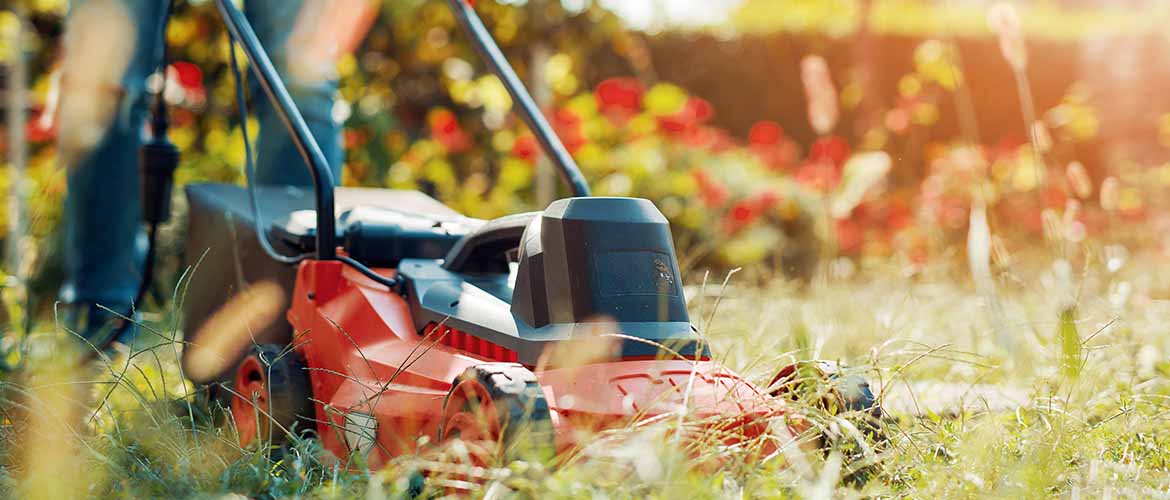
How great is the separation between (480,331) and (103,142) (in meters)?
1.33

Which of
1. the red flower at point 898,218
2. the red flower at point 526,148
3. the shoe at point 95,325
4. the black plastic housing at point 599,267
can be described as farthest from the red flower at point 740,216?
the black plastic housing at point 599,267

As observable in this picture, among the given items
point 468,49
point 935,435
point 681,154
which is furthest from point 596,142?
point 935,435

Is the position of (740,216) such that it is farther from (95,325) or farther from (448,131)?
(95,325)

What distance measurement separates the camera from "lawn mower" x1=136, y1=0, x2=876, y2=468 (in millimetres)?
1186

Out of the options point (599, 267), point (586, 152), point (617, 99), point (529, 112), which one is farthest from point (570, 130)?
point (599, 267)

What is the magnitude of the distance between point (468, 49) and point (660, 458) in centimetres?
283

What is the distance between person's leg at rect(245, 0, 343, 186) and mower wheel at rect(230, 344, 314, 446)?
56 cm

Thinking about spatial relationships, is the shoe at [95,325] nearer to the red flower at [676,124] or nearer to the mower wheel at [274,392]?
the mower wheel at [274,392]

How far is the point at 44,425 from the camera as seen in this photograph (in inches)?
52.7

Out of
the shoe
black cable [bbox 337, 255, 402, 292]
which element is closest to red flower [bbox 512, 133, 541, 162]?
the shoe

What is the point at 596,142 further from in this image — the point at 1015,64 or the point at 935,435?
the point at 935,435

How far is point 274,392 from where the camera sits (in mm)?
1457

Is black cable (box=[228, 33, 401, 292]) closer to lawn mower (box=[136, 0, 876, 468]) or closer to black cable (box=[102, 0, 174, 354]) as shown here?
lawn mower (box=[136, 0, 876, 468])

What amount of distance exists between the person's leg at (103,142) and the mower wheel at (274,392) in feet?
2.63
